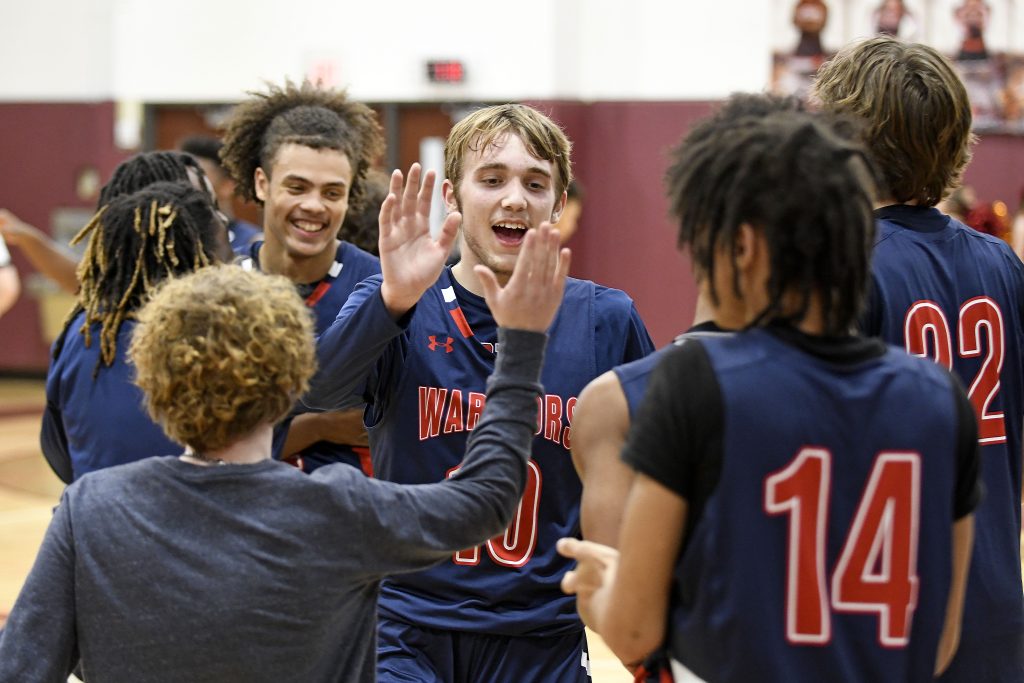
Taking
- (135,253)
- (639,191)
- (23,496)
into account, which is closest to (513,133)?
(135,253)

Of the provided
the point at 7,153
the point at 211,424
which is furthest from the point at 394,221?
the point at 7,153

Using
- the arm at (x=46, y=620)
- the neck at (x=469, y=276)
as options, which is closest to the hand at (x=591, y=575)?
the arm at (x=46, y=620)

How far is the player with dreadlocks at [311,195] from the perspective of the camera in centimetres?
381

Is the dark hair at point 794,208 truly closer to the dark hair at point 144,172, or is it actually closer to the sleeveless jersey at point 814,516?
the sleeveless jersey at point 814,516

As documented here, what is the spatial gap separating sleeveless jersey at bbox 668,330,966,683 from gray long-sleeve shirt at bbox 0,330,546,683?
0.53 m

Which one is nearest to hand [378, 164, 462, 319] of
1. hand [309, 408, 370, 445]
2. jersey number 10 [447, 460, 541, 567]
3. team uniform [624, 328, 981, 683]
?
jersey number 10 [447, 460, 541, 567]

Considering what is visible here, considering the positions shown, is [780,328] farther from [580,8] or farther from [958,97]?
[580,8]

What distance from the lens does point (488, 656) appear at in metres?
2.81

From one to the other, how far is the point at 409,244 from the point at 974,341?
110 centimetres

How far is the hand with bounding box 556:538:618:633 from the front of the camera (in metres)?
1.84

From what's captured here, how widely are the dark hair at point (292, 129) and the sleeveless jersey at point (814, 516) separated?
285cm

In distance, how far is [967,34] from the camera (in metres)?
10.5

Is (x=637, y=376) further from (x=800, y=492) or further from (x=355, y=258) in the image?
(x=355, y=258)

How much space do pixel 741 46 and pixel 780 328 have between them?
9.72 meters
